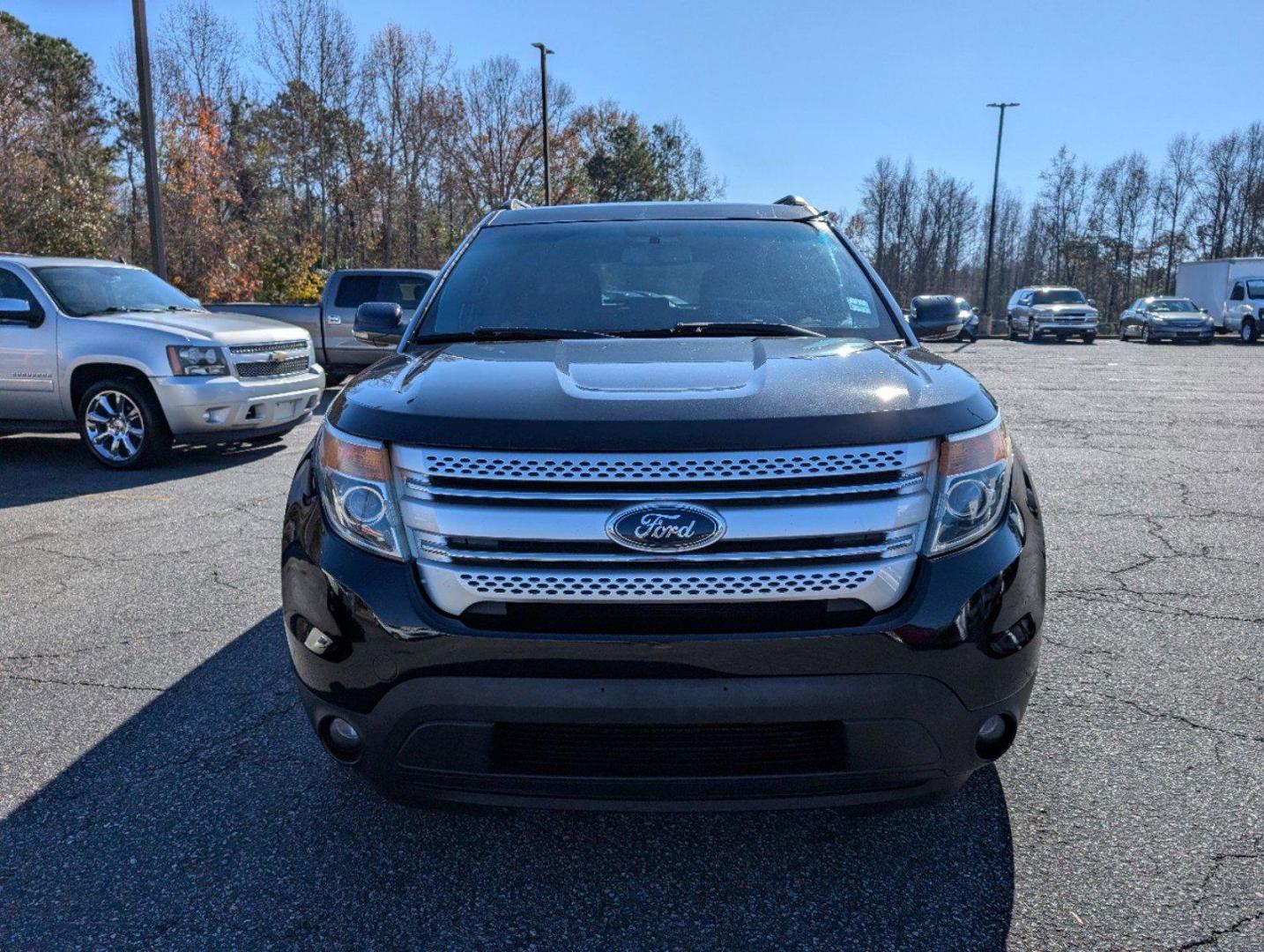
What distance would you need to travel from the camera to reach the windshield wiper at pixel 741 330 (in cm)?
312

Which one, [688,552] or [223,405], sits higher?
[688,552]

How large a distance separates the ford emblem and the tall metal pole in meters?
15.4

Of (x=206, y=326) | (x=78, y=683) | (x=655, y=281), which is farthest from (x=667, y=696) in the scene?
(x=206, y=326)

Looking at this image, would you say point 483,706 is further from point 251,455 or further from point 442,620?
point 251,455

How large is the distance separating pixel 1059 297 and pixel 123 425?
3341 centimetres

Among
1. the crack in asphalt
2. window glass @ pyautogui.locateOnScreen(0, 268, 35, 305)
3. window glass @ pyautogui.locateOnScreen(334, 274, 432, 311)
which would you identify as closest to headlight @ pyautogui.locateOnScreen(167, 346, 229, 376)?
window glass @ pyautogui.locateOnScreen(0, 268, 35, 305)

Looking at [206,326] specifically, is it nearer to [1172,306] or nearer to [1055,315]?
[1055,315]

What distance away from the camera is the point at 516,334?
3166 millimetres

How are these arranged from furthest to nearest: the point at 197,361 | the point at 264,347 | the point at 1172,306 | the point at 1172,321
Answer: the point at 1172,306 → the point at 1172,321 → the point at 264,347 → the point at 197,361

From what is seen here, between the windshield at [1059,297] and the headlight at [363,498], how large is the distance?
36.1 metres

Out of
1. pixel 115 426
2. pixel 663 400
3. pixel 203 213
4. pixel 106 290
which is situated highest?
pixel 203 213

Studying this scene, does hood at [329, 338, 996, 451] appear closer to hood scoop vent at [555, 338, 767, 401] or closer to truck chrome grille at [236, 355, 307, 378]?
hood scoop vent at [555, 338, 767, 401]

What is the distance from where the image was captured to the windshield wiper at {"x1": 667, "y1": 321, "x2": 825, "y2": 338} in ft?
10.2

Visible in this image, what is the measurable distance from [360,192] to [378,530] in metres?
→ 44.9
